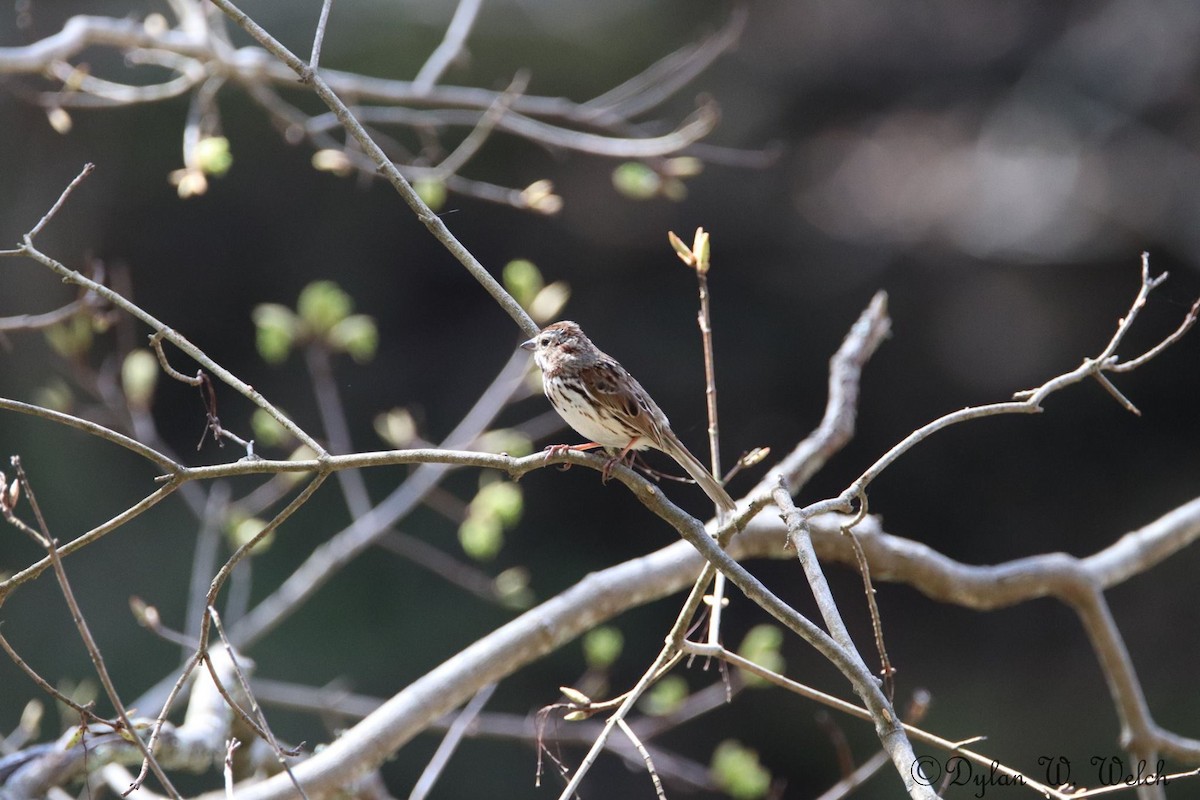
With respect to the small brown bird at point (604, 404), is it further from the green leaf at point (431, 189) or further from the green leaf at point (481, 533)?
the green leaf at point (431, 189)

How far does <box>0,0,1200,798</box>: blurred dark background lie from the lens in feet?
23.2

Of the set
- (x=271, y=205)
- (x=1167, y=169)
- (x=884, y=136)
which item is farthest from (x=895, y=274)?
(x=271, y=205)

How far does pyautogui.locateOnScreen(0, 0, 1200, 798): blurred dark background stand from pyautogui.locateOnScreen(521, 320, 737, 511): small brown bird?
4115mm

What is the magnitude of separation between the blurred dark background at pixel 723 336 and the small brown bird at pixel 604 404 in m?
4.11

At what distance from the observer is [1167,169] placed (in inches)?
287

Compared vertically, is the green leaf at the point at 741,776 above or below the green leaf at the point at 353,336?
below

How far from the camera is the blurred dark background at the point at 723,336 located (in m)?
7.08

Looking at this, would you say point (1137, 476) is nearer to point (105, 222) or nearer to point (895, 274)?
point (895, 274)

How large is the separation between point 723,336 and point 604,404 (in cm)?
498

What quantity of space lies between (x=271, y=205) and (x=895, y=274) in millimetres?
4241

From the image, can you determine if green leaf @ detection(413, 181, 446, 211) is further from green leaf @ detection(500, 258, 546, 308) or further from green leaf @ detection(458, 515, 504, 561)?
green leaf @ detection(458, 515, 504, 561)

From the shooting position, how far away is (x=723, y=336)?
7539mm

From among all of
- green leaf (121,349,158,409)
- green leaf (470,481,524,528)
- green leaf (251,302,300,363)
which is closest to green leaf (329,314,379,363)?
green leaf (251,302,300,363)

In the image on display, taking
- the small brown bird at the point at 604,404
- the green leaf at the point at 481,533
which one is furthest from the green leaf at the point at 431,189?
the green leaf at the point at 481,533
